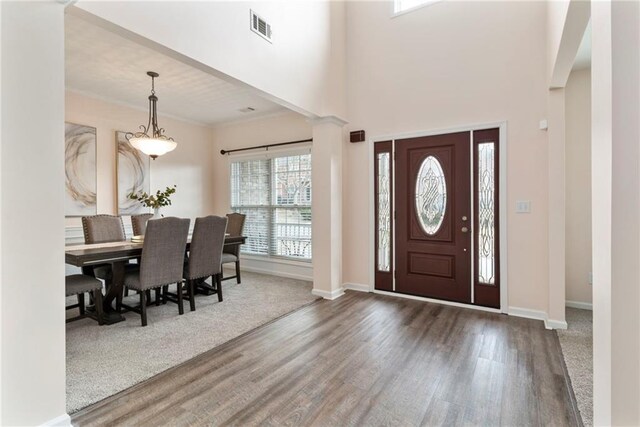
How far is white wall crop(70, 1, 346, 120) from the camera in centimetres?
215

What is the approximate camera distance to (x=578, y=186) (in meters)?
3.59

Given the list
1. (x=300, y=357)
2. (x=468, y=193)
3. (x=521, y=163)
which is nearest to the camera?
(x=300, y=357)

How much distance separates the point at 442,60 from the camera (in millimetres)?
3771

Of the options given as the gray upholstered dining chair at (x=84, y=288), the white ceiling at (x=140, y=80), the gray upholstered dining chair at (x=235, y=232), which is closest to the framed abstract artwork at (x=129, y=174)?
the white ceiling at (x=140, y=80)

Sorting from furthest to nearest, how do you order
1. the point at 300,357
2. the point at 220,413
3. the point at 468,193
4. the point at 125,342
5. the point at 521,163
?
the point at 468,193
the point at 521,163
the point at 125,342
the point at 300,357
the point at 220,413

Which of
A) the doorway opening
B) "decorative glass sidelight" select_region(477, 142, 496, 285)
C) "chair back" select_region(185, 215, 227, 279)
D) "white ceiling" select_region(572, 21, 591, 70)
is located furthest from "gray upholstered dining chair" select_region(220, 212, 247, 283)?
"white ceiling" select_region(572, 21, 591, 70)

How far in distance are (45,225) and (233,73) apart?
6.14 ft

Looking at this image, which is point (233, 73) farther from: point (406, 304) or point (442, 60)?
point (406, 304)

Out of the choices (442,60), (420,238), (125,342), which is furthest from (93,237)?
(442,60)

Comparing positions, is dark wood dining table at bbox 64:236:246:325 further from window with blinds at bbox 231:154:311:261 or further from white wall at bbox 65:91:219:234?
window with blinds at bbox 231:154:311:261

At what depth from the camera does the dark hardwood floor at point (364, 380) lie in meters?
1.78

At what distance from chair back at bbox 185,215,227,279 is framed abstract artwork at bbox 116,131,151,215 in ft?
6.79

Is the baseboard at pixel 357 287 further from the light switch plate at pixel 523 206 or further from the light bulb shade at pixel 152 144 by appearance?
the light bulb shade at pixel 152 144

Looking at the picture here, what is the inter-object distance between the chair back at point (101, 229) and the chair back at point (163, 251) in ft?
3.99
